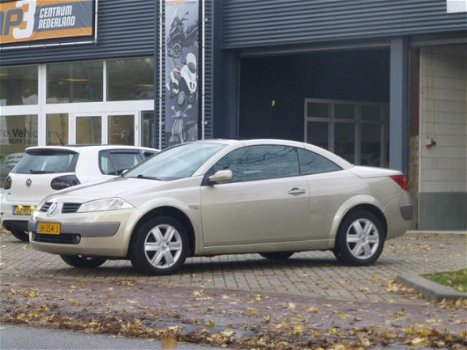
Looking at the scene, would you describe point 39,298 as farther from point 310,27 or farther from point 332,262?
point 310,27

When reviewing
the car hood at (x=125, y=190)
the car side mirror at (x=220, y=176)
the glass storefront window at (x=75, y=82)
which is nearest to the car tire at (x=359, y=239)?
the car side mirror at (x=220, y=176)

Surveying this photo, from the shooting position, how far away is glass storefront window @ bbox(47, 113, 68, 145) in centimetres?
2531

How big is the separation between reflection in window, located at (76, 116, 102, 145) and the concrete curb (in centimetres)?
1465

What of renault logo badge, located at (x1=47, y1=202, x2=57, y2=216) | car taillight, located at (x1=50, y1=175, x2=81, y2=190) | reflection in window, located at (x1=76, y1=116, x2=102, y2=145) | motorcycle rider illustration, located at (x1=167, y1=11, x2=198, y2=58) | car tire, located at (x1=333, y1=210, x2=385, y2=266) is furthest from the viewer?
reflection in window, located at (x1=76, y1=116, x2=102, y2=145)

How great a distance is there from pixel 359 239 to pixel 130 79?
40.3ft

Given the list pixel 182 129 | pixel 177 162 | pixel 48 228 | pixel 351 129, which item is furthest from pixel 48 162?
pixel 351 129

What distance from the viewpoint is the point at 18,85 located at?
26359 mm

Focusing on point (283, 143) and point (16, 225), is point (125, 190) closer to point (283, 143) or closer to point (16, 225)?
point (283, 143)

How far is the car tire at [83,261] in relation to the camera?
12.6 m

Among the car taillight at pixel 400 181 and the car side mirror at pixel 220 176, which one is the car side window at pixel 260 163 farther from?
the car taillight at pixel 400 181

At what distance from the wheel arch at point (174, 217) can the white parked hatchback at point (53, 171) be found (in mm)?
3798

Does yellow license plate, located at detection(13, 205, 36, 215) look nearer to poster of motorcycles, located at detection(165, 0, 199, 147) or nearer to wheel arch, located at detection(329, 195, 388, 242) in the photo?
wheel arch, located at detection(329, 195, 388, 242)

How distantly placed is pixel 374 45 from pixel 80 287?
35.7ft

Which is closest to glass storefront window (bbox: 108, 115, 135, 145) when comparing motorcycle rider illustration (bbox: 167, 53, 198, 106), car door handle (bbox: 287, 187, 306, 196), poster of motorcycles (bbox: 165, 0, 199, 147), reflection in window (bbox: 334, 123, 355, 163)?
poster of motorcycles (bbox: 165, 0, 199, 147)
